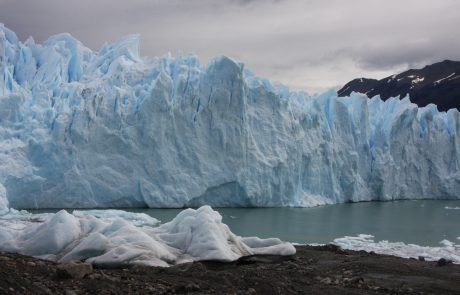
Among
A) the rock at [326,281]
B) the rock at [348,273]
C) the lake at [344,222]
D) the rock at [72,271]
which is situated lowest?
the lake at [344,222]

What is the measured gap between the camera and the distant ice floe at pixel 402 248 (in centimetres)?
1067

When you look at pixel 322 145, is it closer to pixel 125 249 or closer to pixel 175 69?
pixel 175 69

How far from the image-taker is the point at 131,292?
4531mm

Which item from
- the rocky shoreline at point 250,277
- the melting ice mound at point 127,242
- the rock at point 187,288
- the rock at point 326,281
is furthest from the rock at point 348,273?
the rock at point 187,288

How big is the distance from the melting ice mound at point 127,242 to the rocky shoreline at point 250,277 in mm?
273

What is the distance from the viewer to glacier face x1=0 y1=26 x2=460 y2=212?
18.2 meters

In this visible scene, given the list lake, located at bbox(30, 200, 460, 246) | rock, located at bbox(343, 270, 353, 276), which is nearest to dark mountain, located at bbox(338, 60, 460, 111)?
lake, located at bbox(30, 200, 460, 246)

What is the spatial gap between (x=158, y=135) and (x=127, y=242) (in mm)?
13117

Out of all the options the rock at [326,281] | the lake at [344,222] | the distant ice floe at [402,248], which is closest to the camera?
the rock at [326,281]

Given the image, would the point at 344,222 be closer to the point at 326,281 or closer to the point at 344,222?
the point at 344,222

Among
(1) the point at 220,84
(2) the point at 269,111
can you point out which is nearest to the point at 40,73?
(1) the point at 220,84

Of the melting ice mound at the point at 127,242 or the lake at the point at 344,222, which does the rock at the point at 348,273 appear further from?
the lake at the point at 344,222

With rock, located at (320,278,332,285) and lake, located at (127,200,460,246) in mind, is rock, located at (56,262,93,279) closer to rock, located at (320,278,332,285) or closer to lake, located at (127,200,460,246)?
rock, located at (320,278,332,285)

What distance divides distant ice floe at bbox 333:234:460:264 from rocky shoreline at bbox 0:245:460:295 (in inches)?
113
